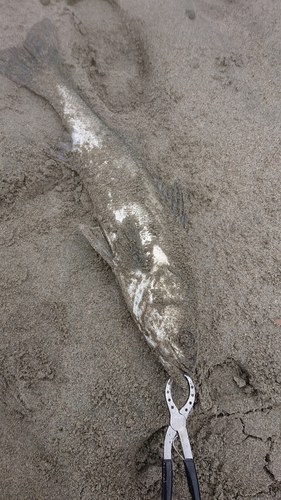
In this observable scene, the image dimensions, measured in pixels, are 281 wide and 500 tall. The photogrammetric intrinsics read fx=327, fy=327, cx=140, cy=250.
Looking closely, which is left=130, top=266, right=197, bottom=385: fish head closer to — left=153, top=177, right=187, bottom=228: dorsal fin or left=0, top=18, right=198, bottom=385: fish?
left=0, top=18, right=198, bottom=385: fish

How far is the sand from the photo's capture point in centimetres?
247

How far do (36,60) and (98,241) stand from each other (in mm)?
2529

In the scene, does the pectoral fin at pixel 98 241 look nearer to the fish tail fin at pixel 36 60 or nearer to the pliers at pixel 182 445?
the pliers at pixel 182 445

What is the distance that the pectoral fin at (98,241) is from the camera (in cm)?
304

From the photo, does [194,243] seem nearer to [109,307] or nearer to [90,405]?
[109,307]

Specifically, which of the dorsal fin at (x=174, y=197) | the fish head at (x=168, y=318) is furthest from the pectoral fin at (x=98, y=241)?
the dorsal fin at (x=174, y=197)

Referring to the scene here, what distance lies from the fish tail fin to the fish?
11 mm

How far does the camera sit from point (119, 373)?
2689 millimetres

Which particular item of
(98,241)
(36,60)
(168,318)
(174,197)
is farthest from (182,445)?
(36,60)

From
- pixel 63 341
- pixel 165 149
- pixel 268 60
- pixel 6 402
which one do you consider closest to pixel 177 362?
pixel 63 341

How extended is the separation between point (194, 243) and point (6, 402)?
2105 mm

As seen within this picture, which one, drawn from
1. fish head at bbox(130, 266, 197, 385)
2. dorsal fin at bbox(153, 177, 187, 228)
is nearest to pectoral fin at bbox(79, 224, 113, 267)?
fish head at bbox(130, 266, 197, 385)

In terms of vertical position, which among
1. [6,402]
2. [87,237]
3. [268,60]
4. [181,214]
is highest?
[268,60]

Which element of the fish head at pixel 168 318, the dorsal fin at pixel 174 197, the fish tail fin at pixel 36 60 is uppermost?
the fish tail fin at pixel 36 60
